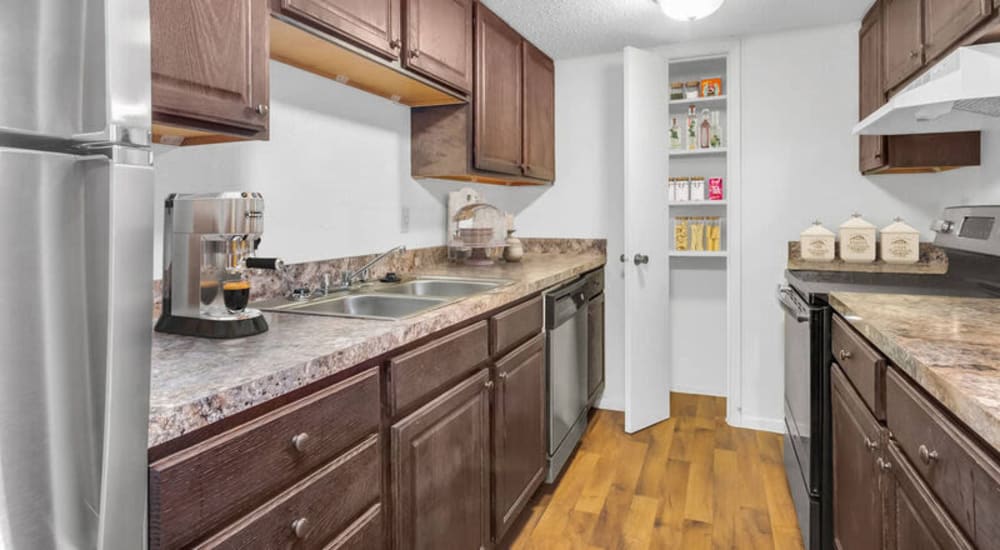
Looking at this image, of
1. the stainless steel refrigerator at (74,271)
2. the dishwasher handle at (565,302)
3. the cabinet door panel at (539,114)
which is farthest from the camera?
the cabinet door panel at (539,114)

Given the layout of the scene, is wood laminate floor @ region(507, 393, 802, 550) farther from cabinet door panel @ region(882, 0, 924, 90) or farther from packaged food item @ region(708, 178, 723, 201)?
cabinet door panel @ region(882, 0, 924, 90)

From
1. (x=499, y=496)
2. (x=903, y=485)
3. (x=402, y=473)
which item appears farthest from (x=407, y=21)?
(x=903, y=485)

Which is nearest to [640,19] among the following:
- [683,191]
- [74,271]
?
[683,191]

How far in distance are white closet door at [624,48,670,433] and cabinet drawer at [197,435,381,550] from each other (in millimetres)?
2080

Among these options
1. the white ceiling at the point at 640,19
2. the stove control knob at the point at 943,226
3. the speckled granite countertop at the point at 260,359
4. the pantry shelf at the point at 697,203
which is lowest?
the speckled granite countertop at the point at 260,359

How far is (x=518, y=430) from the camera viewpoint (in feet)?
6.83

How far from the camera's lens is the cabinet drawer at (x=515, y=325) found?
1.88 meters

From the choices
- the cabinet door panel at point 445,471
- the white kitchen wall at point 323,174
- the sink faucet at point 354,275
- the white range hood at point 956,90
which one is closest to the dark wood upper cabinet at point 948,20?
the white range hood at point 956,90

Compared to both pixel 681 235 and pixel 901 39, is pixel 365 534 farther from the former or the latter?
pixel 681 235

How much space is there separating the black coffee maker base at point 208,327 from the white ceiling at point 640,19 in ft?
6.84

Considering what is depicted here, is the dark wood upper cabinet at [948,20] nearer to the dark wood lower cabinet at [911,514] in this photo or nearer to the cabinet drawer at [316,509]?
the dark wood lower cabinet at [911,514]

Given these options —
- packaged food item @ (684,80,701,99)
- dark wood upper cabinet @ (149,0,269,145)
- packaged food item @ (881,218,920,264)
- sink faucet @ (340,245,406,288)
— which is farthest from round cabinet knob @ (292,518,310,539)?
packaged food item @ (684,80,701,99)

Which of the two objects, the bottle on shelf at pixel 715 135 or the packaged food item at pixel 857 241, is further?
the bottle on shelf at pixel 715 135

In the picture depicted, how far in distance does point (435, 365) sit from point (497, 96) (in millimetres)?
1787
